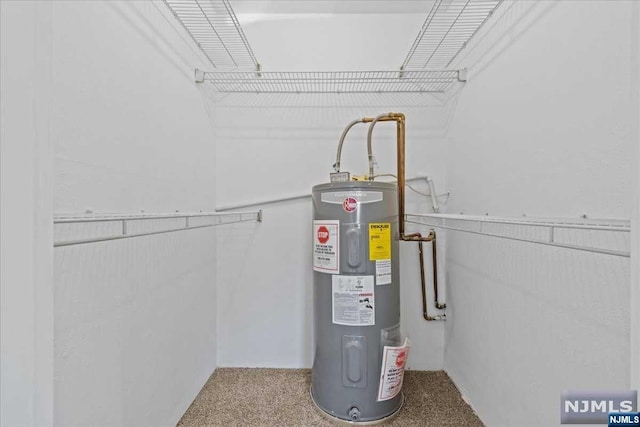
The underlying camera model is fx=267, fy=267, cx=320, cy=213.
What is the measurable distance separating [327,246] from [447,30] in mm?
1228

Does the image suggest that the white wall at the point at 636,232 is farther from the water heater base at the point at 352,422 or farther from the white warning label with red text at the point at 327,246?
the water heater base at the point at 352,422

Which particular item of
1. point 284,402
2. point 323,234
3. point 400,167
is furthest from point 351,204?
point 284,402

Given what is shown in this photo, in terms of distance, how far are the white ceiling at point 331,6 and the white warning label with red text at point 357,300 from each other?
1.48m

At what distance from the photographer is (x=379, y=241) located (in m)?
1.15

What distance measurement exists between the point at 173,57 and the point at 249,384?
162 cm

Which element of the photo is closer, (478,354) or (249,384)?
(478,354)

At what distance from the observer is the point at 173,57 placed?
1143 millimetres

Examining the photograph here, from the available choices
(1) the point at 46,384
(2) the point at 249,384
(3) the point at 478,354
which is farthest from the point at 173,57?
(3) the point at 478,354

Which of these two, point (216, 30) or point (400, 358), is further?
Answer: point (216, 30)

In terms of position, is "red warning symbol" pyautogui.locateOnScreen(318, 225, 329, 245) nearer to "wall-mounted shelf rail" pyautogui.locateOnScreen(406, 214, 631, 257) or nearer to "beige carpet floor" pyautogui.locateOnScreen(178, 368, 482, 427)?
"wall-mounted shelf rail" pyautogui.locateOnScreen(406, 214, 631, 257)

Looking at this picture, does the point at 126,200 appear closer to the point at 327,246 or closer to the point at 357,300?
the point at 327,246

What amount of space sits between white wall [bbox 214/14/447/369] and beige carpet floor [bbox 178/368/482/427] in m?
0.09

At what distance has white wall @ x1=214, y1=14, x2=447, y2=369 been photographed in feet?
5.12

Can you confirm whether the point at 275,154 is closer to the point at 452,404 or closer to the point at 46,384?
the point at 46,384
